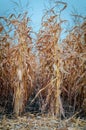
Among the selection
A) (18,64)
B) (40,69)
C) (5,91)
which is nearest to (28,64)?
(18,64)

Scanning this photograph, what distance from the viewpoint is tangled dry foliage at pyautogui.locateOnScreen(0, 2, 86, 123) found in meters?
2.58

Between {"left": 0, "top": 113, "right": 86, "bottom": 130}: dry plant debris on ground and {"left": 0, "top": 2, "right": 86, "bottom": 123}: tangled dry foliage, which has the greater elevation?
{"left": 0, "top": 2, "right": 86, "bottom": 123}: tangled dry foliage

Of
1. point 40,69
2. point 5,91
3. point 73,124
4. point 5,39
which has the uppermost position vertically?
point 5,39

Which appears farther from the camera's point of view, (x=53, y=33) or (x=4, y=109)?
(x=4, y=109)

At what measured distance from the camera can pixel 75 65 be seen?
2.80 metres

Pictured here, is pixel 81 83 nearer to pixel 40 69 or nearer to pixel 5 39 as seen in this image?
pixel 40 69

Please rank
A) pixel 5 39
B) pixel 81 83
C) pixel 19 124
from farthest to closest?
1. pixel 5 39
2. pixel 81 83
3. pixel 19 124

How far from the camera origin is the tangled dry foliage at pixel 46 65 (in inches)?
102

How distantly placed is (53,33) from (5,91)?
2.79 feet

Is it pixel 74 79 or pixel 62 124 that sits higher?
pixel 74 79

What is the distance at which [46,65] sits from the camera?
270 cm

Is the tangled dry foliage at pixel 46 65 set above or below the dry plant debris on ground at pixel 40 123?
above

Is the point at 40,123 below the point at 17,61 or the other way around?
below

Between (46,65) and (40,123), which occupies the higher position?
(46,65)
